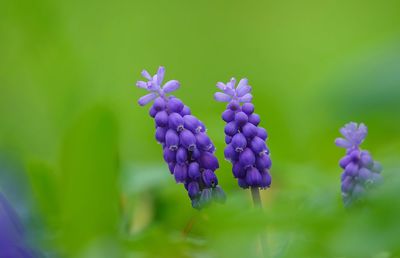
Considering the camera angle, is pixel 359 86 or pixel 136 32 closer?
pixel 359 86

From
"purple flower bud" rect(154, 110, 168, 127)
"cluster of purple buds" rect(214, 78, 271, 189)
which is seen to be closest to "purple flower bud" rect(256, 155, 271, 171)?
"cluster of purple buds" rect(214, 78, 271, 189)

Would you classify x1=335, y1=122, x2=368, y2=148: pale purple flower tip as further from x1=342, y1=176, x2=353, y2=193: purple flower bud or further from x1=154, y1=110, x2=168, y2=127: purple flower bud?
x1=154, y1=110, x2=168, y2=127: purple flower bud

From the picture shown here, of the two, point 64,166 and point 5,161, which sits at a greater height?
point 5,161

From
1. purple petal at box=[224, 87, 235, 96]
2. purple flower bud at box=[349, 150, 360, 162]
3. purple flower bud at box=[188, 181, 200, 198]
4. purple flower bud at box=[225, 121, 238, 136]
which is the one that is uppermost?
purple petal at box=[224, 87, 235, 96]

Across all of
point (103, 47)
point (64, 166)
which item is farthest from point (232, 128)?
point (103, 47)

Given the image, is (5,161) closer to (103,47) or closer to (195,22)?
(103,47)

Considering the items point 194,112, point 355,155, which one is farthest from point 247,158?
point 194,112

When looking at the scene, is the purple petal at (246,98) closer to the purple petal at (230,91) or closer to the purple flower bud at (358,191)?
the purple petal at (230,91)
